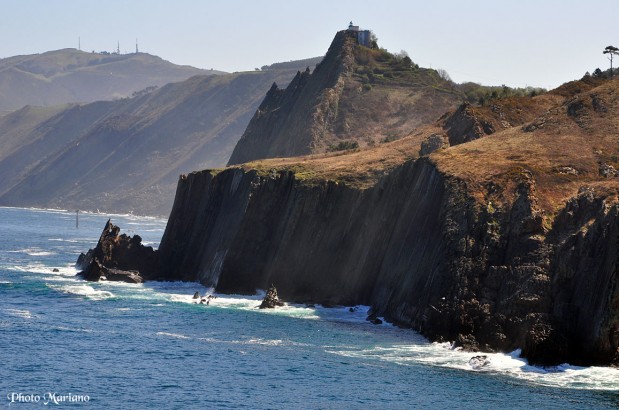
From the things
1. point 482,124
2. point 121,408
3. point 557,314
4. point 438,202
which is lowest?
point 121,408

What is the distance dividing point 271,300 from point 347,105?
263 ft

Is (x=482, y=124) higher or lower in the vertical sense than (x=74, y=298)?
higher

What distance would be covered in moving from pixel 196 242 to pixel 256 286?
19.1m

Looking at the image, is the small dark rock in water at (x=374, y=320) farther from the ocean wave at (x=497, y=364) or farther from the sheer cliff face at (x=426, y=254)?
the ocean wave at (x=497, y=364)

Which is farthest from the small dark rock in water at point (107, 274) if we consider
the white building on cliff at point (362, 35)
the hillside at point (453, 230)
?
the white building on cliff at point (362, 35)

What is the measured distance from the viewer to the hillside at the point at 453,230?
229 feet

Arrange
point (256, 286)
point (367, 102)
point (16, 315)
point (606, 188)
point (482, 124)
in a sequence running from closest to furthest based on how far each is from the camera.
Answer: point (606, 188) < point (16, 315) < point (256, 286) < point (482, 124) < point (367, 102)

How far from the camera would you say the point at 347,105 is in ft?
553

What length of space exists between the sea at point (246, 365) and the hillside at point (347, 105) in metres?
65.0

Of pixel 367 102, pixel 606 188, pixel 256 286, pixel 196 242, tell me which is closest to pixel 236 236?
pixel 256 286

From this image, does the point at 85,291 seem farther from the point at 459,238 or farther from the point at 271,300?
the point at 459,238

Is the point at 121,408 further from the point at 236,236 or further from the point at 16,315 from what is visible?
the point at 236,236

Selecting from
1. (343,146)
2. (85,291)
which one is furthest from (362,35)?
(85,291)

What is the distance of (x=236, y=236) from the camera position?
10619 cm
